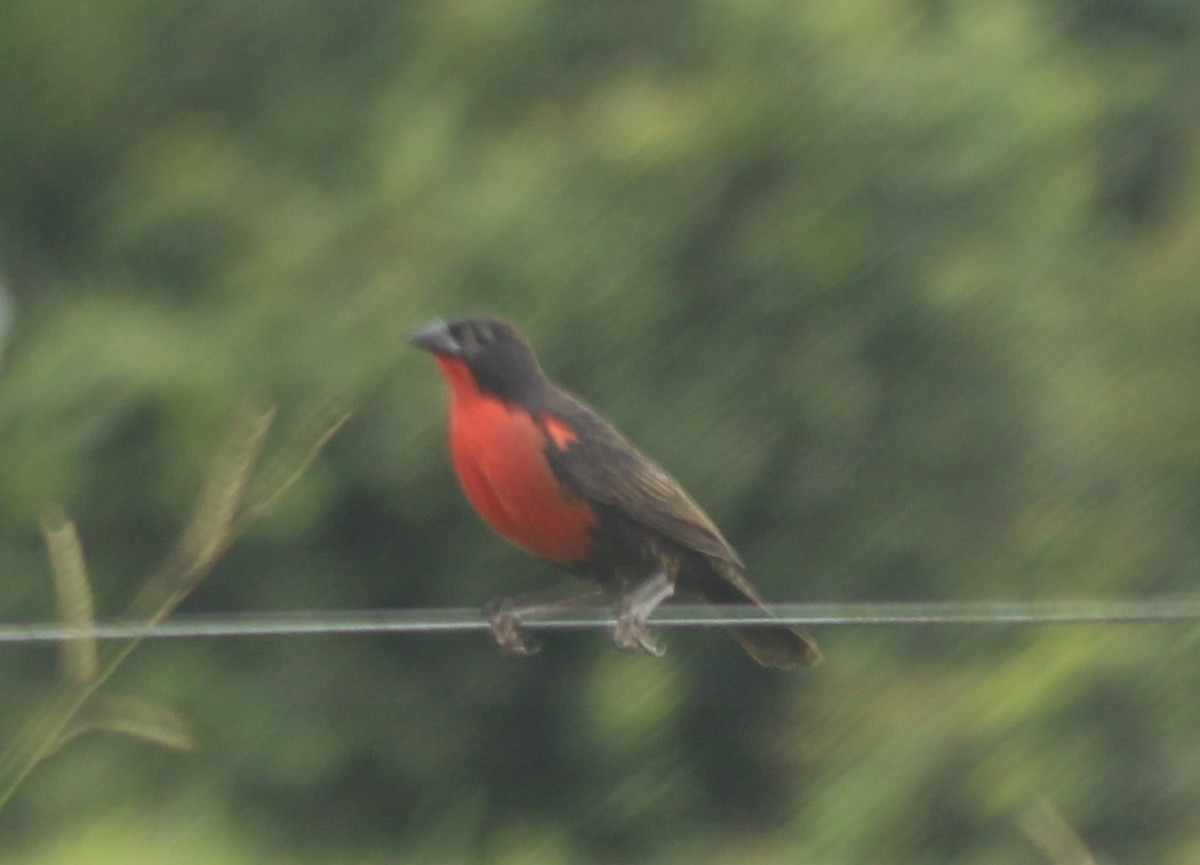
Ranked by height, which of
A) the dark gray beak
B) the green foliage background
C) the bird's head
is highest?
the dark gray beak

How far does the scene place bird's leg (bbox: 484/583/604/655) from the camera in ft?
14.4

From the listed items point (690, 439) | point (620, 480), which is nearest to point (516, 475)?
point (620, 480)

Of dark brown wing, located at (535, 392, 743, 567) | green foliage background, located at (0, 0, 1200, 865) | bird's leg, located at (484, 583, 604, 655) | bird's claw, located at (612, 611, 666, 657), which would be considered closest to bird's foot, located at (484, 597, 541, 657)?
bird's leg, located at (484, 583, 604, 655)

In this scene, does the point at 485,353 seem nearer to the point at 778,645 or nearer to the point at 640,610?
the point at 640,610

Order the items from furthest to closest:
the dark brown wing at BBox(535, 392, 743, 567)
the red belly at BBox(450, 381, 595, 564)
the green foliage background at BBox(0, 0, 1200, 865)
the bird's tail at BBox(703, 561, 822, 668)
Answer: the green foliage background at BBox(0, 0, 1200, 865) → the bird's tail at BBox(703, 561, 822, 668) → the dark brown wing at BBox(535, 392, 743, 567) → the red belly at BBox(450, 381, 595, 564)

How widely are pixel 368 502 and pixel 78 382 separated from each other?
1.19m

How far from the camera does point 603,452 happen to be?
170 inches

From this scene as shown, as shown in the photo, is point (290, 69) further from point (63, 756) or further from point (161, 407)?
point (63, 756)

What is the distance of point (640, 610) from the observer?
4359 mm

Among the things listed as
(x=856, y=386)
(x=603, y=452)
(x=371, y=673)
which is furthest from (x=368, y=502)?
(x=603, y=452)

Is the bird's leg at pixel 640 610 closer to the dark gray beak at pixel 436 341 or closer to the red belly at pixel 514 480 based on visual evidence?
the red belly at pixel 514 480

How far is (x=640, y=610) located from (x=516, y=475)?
46 centimetres

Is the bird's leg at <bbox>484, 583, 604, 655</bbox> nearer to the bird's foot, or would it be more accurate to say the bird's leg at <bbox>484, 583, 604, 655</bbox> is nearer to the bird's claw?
the bird's foot

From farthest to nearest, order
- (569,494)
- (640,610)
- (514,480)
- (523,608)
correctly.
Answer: (523,608) → (640,610) → (569,494) → (514,480)
